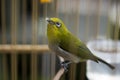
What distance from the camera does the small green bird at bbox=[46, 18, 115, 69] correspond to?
0.81m

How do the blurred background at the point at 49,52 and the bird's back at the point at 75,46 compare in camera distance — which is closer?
the bird's back at the point at 75,46

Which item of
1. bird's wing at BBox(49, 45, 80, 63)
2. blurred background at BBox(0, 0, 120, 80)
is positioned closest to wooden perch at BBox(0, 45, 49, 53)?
blurred background at BBox(0, 0, 120, 80)

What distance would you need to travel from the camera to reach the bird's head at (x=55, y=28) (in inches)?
30.4

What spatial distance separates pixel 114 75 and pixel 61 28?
11.3 inches

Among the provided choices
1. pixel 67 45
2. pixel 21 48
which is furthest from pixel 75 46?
pixel 21 48

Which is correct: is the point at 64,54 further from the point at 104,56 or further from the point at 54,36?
the point at 104,56

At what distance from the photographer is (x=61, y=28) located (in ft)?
2.69

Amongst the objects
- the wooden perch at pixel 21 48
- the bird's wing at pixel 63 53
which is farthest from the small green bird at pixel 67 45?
the wooden perch at pixel 21 48

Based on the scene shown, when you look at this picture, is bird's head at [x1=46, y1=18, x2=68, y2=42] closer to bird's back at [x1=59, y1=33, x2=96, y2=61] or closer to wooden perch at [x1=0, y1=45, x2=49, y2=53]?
bird's back at [x1=59, y1=33, x2=96, y2=61]

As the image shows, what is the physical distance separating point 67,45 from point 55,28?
0.06 metres

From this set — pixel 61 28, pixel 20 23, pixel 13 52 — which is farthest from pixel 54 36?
pixel 20 23

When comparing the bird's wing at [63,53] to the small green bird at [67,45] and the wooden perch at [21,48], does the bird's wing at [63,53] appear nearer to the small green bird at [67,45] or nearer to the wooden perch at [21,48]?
the small green bird at [67,45]

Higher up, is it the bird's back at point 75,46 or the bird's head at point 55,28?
the bird's head at point 55,28

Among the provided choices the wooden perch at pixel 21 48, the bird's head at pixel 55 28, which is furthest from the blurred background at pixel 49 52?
the bird's head at pixel 55 28
